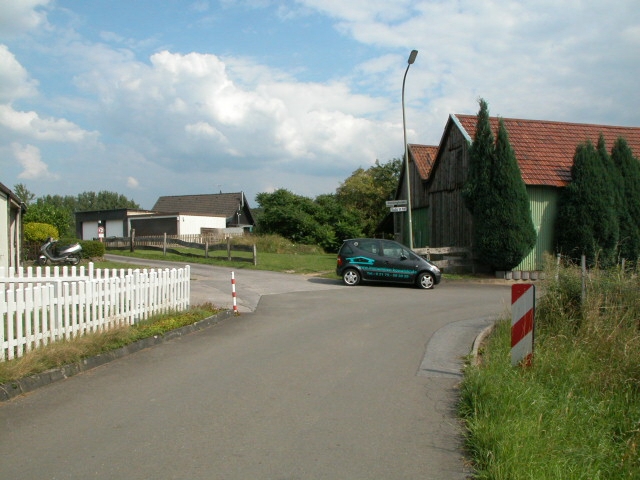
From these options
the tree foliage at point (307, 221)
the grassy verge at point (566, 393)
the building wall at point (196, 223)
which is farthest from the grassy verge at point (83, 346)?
the building wall at point (196, 223)

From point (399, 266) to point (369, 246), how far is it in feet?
4.07

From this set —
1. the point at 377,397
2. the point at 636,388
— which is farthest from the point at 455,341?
the point at 377,397

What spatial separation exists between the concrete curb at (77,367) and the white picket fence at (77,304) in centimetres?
59

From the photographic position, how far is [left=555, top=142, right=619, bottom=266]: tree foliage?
2180 centimetres

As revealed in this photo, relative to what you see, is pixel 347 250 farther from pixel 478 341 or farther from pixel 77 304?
pixel 77 304

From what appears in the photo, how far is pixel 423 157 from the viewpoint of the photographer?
1293 inches

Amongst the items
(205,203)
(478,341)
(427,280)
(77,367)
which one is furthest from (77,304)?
(205,203)

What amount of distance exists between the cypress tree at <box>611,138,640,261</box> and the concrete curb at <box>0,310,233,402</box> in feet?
57.9

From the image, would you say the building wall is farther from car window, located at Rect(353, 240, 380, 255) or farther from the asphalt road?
the asphalt road

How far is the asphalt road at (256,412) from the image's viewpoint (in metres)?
4.89

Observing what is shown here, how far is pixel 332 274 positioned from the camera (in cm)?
2356

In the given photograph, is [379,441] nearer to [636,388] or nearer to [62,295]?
[636,388]

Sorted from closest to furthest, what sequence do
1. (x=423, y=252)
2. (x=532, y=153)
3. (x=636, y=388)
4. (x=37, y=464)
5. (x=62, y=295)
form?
(x=37, y=464) < (x=636, y=388) < (x=62, y=295) < (x=423, y=252) < (x=532, y=153)

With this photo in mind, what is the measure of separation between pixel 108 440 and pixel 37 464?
2.22 feet
